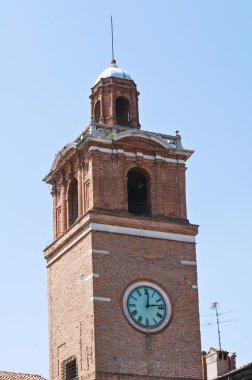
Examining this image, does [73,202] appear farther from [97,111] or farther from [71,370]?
[71,370]

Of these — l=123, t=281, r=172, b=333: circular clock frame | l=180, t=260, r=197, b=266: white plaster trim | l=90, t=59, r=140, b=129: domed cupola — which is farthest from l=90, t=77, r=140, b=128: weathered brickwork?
l=123, t=281, r=172, b=333: circular clock frame

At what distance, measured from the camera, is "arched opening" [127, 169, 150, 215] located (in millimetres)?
44938

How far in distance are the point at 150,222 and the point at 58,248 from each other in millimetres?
3992

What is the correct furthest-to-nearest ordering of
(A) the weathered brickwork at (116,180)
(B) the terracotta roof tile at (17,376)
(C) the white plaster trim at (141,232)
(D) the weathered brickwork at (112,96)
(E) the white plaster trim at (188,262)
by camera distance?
(B) the terracotta roof tile at (17,376) → (D) the weathered brickwork at (112,96) → (E) the white plaster trim at (188,262) → (A) the weathered brickwork at (116,180) → (C) the white plaster trim at (141,232)

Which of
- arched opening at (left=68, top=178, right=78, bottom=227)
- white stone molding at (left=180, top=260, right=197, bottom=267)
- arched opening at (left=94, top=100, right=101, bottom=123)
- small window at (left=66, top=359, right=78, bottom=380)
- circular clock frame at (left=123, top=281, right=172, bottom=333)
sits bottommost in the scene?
small window at (left=66, top=359, right=78, bottom=380)

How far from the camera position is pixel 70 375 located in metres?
42.9

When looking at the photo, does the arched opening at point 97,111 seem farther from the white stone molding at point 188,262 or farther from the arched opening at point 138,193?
the white stone molding at point 188,262

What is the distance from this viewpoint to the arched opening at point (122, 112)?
155ft

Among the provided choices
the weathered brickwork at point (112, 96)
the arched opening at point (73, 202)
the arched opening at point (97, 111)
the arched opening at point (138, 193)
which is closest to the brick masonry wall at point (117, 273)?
the arched opening at point (73, 202)

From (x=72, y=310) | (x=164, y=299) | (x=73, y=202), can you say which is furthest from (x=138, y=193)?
(x=72, y=310)

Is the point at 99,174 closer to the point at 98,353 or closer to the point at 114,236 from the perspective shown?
the point at 114,236

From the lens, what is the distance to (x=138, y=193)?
46156 mm

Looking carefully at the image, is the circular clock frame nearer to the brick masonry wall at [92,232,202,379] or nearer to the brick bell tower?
the brick bell tower

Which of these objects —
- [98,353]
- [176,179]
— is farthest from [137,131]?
[98,353]
